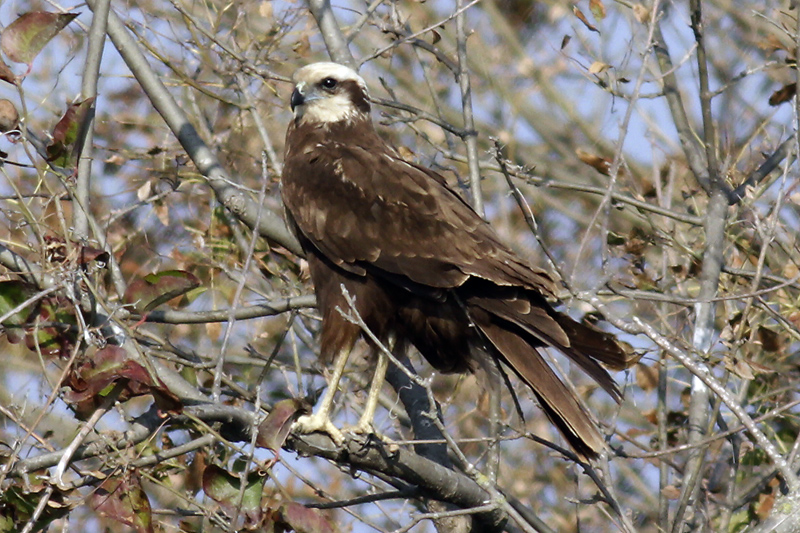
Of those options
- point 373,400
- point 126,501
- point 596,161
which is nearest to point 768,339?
point 596,161

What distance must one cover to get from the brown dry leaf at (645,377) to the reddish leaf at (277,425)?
242 centimetres

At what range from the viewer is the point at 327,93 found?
496cm

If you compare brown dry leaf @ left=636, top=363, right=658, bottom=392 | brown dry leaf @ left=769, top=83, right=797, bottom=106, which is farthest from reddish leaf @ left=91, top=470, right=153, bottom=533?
brown dry leaf @ left=769, top=83, right=797, bottom=106

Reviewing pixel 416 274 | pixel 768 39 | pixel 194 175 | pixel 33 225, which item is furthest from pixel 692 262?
pixel 33 225

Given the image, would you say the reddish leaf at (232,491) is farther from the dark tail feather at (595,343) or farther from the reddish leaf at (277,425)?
the dark tail feather at (595,343)

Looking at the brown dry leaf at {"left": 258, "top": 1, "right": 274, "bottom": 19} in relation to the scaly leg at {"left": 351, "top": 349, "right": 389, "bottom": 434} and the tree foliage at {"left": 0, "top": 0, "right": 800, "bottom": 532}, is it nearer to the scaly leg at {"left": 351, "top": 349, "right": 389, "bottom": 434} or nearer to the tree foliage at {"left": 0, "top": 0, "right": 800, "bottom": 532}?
the tree foliage at {"left": 0, "top": 0, "right": 800, "bottom": 532}

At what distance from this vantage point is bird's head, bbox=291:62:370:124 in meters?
4.95

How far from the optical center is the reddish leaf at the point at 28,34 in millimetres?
3189

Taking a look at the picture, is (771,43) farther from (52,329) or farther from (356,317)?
(52,329)

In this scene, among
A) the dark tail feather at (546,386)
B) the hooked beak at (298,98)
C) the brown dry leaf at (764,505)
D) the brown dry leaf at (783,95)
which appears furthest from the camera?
the brown dry leaf at (783,95)

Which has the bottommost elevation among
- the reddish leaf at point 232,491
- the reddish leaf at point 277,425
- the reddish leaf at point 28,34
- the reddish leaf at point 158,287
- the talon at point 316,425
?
the reddish leaf at point 232,491

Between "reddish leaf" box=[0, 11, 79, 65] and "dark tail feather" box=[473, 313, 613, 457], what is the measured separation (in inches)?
72.2

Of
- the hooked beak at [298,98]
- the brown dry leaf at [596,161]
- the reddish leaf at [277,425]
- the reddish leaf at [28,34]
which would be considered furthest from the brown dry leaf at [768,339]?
the reddish leaf at [28,34]

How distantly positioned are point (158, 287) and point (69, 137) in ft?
1.78
